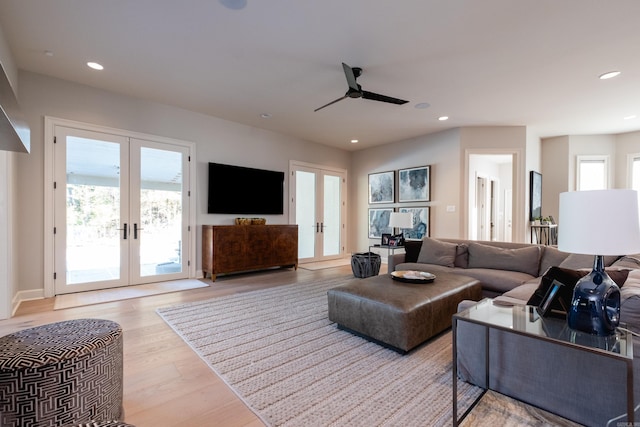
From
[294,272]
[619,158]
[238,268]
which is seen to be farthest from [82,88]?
[619,158]

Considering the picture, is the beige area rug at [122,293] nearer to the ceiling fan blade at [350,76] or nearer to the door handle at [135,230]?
the door handle at [135,230]

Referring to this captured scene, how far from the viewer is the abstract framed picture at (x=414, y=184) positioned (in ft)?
19.9

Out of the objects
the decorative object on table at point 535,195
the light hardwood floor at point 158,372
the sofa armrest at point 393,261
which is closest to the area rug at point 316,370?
the light hardwood floor at point 158,372

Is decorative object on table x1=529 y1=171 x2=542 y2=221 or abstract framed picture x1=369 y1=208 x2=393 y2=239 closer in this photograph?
decorative object on table x1=529 y1=171 x2=542 y2=221

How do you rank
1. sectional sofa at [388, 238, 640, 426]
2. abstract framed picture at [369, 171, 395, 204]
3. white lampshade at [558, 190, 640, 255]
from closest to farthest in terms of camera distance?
1. white lampshade at [558, 190, 640, 255]
2. sectional sofa at [388, 238, 640, 426]
3. abstract framed picture at [369, 171, 395, 204]

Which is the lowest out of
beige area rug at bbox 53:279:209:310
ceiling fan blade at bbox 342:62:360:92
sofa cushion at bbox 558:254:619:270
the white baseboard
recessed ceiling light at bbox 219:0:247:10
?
beige area rug at bbox 53:279:209:310

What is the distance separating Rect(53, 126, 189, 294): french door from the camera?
3855mm

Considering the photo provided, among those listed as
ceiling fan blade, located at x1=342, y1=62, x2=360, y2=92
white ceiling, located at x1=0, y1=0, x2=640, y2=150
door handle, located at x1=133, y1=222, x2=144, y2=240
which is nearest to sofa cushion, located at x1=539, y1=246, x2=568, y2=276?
white ceiling, located at x1=0, y1=0, x2=640, y2=150

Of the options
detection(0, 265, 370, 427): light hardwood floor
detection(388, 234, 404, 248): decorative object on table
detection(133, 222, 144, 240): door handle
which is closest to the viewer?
detection(0, 265, 370, 427): light hardwood floor

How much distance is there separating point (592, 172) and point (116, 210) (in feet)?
30.0

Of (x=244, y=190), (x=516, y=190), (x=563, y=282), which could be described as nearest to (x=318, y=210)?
(x=244, y=190)

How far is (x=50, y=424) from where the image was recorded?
1233 millimetres

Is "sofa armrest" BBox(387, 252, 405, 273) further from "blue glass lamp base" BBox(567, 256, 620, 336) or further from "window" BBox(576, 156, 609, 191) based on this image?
"window" BBox(576, 156, 609, 191)

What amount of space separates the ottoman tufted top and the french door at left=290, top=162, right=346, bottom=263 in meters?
4.86
